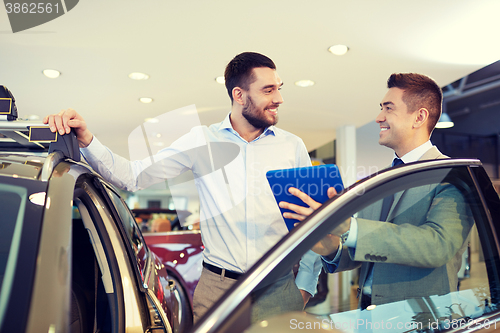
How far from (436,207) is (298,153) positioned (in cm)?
96

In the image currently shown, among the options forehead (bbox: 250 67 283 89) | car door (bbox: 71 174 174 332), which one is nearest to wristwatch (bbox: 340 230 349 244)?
car door (bbox: 71 174 174 332)

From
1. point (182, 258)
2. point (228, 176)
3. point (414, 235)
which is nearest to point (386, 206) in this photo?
point (414, 235)

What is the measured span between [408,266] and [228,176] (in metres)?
1.01

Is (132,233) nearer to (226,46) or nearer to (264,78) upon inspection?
(264,78)

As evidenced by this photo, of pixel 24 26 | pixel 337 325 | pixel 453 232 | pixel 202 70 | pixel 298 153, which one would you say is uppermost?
pixel 202 70

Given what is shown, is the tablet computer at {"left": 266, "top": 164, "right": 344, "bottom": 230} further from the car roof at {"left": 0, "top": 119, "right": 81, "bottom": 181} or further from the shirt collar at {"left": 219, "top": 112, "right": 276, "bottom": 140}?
the shirt collar at {"left": 219, "top": 112, "right": 276, "bottom": 140}

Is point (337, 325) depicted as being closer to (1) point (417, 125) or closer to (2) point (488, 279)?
(2) point (488, 279)

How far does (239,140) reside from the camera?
176 centimetres

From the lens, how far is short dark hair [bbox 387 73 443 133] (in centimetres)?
125

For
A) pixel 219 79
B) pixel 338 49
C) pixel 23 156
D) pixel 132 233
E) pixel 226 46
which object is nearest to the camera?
pixel 23 156

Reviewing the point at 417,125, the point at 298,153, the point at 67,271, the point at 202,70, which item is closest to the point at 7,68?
the point at 202,70

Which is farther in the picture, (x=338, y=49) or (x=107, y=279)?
(x=338, y=49)

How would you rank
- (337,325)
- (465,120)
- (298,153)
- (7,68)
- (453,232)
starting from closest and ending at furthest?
(337,325) → (453,232) → (298,153) → (7,68) → (465,120)

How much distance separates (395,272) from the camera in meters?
0.80
